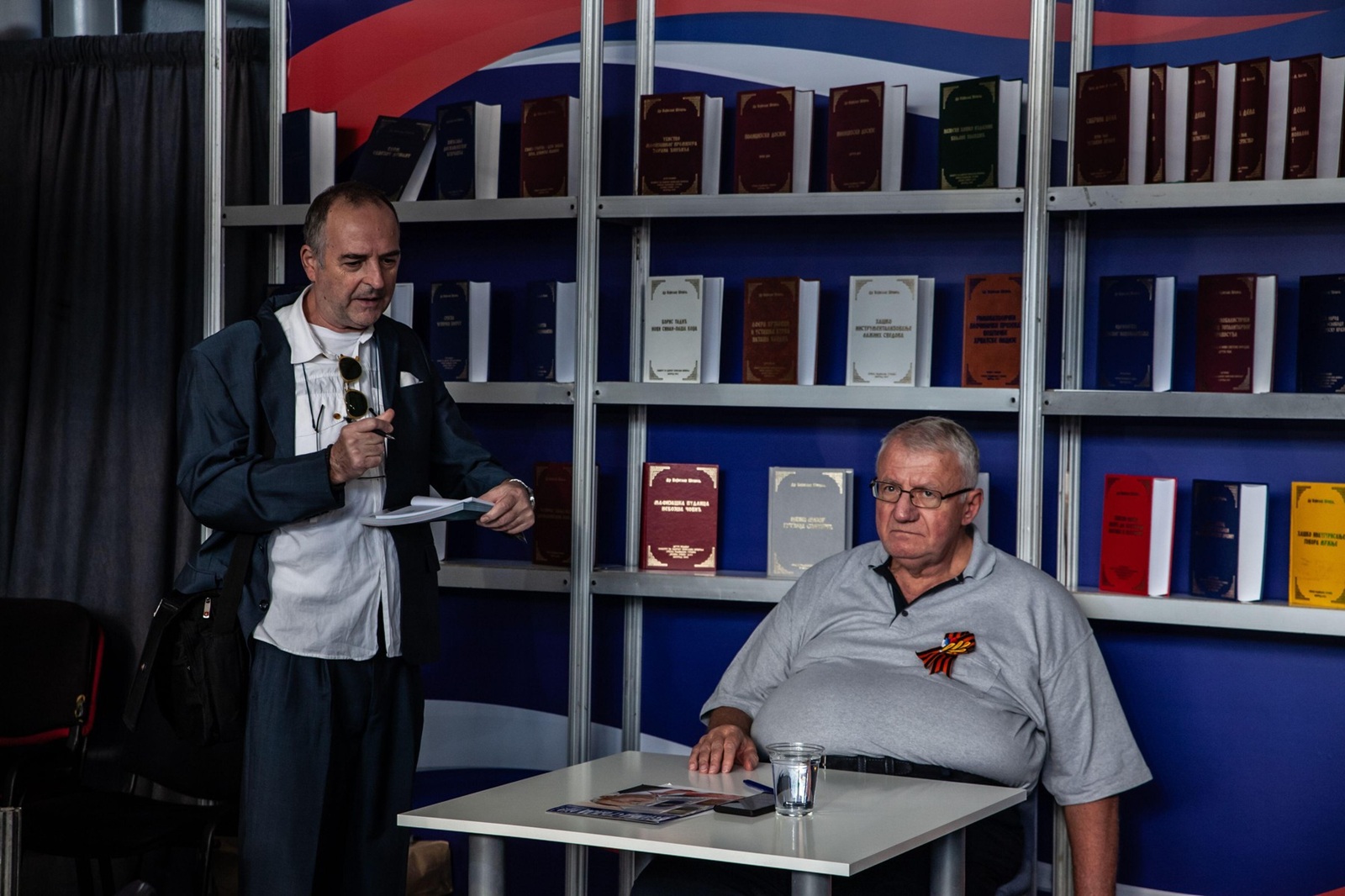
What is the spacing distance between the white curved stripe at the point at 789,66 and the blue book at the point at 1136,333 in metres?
0.45

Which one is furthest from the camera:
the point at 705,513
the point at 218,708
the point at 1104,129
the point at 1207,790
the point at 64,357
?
the point at 64,357

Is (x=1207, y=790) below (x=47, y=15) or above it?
below

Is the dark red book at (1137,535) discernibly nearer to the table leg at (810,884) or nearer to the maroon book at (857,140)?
the maroon book at (857,140)

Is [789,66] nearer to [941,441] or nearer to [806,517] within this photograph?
[806,517]

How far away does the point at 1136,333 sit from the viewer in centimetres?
319

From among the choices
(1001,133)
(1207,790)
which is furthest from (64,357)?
(1207,790)

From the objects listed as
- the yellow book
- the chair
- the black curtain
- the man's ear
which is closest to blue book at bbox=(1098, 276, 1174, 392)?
the yellow book

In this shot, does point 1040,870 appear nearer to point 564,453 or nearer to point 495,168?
point 564,453

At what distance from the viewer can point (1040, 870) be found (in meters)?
3.45

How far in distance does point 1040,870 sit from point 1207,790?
0.44 m

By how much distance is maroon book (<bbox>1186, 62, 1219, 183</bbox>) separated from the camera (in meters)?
3.05

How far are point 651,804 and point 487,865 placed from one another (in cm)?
25

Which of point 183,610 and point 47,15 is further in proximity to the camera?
point 47,15

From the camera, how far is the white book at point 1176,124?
10.1 feet
